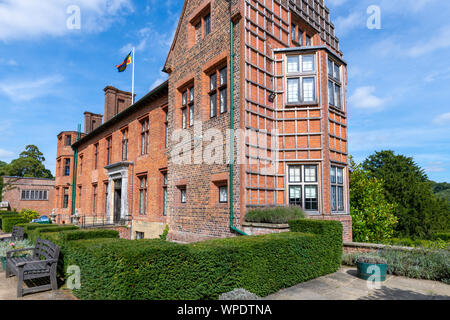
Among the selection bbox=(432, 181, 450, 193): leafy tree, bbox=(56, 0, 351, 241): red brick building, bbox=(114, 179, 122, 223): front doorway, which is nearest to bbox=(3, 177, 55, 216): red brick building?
bbox=(114, 179, 122, 223): front doorway

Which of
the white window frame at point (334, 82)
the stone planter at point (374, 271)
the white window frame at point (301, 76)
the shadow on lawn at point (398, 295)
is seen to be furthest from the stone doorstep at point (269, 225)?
the white window frame at point (334, 82)

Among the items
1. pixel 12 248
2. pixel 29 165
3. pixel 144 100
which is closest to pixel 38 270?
pixel 12 248

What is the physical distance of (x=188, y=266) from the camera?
5066mm

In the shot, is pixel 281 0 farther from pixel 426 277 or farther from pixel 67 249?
pixel 67 249

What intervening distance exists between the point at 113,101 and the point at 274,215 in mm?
21632

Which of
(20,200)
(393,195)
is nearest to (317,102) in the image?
(393,195)

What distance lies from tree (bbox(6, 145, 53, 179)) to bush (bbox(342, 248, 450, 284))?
6419 centimetres

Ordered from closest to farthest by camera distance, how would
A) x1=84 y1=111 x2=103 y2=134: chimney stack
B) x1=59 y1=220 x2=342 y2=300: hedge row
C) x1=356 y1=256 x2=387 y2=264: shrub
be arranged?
x1=59 y1=220 x2=342 y2=300: hedge row → x1=356 y1=256 x2=387 y2=264: shrub → x1=84 y1=111 x2=103 y2=134: chimney stack

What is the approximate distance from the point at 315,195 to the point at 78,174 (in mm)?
25913

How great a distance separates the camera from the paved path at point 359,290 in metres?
6.00

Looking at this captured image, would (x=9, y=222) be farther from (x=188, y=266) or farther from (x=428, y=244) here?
(x=428, y=244)

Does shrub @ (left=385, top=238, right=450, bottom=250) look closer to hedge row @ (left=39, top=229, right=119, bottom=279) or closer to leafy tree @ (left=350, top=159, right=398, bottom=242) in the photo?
leafy tree @ (left=350, top=159, right=398, bottom=242)

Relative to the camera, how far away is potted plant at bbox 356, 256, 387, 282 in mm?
7152
